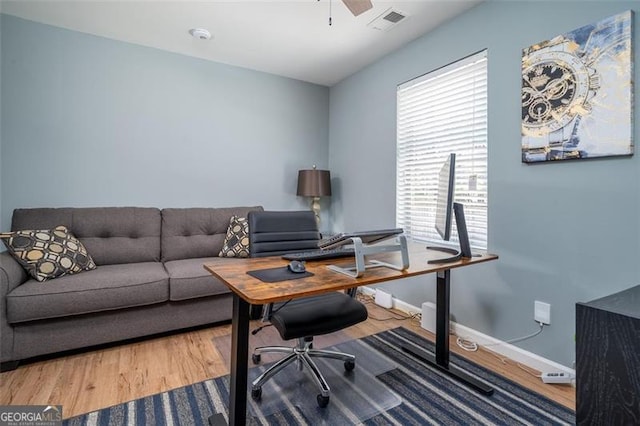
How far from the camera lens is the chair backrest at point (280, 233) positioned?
6.33 ft

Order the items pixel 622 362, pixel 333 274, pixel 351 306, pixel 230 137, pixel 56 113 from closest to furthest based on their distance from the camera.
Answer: pixel 622 362 → pixel 333 274 → pixel 351 306 → pixel 56 113 → pixel 230 137

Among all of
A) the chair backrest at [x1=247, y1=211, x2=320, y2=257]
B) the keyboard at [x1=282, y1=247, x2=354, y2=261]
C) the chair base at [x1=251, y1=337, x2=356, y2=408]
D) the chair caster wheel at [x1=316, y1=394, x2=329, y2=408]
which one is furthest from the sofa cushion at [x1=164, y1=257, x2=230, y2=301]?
the chair caster wheel at [x1=316, y1=394, x2=329, y2=408]

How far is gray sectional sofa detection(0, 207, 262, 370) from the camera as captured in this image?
1875mm

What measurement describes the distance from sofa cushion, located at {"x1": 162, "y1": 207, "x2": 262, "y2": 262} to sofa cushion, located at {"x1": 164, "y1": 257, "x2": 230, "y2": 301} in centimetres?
32

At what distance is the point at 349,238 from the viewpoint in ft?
4.48

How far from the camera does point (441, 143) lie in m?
2.56

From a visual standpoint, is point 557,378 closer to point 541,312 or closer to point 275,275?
point 541,312

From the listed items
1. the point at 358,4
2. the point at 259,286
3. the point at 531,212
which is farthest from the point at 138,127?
the point at 531,212

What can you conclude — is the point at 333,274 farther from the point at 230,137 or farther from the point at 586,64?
the point at 230,137

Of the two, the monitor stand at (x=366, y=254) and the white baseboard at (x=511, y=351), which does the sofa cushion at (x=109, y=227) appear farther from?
the white baseboard at (x=511, y=351)

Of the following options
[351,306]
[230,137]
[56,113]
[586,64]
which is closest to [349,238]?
[351,306]

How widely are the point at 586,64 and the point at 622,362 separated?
4.97 ft

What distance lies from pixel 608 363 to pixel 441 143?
1.87 meters
